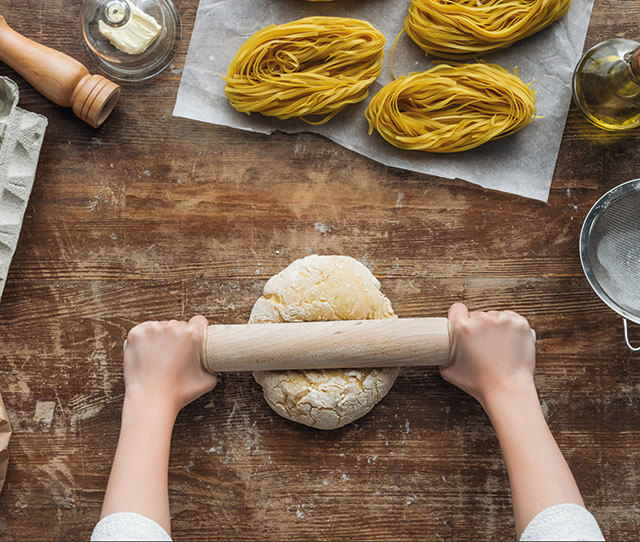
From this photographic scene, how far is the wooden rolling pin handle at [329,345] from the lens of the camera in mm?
1518

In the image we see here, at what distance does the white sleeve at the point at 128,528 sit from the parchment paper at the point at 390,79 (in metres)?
1.20

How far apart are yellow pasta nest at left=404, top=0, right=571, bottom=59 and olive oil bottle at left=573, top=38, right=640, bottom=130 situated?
20cm

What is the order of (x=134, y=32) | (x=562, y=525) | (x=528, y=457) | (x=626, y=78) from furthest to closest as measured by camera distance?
(x=134, y=32)
(x=626, y=78)
(x=528, y=457)
(x=562, y=525)

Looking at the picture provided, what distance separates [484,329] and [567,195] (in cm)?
56

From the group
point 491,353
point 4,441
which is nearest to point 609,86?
point 491,353

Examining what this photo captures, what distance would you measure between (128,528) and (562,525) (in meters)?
1.09

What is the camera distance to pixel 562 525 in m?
1.37

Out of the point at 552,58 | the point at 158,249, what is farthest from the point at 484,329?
the point at 158,249

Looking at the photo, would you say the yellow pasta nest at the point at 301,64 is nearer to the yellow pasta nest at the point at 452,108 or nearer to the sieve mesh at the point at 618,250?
the yellow pasta nest at the point at 452,108

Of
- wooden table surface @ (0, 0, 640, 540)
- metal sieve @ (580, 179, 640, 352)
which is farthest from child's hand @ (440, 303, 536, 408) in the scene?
metal sieve @ (580, 179, 640, 352)

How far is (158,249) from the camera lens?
178cm

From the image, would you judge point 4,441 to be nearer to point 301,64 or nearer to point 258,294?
point 258,294

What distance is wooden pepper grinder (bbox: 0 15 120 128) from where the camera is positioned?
5.53 ft

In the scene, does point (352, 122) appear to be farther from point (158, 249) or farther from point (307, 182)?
point (158, 249)
